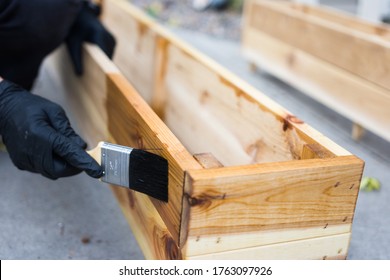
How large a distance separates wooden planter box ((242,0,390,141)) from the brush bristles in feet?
4.94

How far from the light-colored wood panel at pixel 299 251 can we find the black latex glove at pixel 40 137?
0.47m

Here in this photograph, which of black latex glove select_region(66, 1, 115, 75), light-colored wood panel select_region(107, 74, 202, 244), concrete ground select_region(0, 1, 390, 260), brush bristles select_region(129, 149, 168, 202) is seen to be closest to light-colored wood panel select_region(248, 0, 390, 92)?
concrete ground select_region(0, 1, 390, 260)

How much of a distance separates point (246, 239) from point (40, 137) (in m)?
0.69

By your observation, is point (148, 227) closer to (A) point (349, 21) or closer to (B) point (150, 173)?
(B) point (150, 173)

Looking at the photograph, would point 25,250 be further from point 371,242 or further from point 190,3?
point 190,3

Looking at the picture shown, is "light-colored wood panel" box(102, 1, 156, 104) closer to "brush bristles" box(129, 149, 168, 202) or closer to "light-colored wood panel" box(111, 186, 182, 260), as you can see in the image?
"light-colored wood panel" box(111, 186, 182, 260)

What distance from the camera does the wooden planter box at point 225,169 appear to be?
124 cm

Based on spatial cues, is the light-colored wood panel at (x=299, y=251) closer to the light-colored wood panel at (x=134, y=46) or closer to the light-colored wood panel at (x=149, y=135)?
the light-colored wood panel at (x=149, y=135)

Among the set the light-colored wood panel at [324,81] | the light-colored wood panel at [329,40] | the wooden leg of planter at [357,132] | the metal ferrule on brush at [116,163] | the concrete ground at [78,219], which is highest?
the light-colored wood panel at [329,40]

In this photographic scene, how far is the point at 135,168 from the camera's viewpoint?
4.70 feet

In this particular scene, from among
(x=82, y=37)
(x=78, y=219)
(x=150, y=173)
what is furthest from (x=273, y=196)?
(x=82, y=37)

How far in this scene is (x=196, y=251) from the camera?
1.26 metres

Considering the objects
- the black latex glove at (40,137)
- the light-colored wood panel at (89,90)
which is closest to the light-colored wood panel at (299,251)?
the black latex glove at (40,137)

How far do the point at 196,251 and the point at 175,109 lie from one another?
1.27 m
